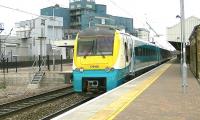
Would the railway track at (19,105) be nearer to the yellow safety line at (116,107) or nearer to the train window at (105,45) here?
the train window at (105,45)

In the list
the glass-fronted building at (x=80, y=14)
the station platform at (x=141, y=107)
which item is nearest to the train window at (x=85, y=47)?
the station platform at (x=141, y=107)

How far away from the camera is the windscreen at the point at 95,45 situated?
1989 cm

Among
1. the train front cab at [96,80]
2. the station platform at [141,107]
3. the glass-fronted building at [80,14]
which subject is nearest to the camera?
the station platform at [141,107]

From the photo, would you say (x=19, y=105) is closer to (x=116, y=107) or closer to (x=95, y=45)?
(x=95, y=45)

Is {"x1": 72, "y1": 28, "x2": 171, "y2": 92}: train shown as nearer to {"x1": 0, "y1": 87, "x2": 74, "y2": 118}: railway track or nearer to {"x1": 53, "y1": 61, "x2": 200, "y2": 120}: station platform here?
{"x1": 0, "y1": 87, "x2": 74, "y2": 118}: railway track

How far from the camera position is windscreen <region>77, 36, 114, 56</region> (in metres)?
19.9

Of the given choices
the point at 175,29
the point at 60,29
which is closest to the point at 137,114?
the point at 175,29

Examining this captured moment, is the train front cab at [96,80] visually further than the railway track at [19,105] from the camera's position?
Yes

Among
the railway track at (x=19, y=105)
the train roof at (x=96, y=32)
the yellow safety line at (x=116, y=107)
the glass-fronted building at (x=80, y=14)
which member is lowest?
the railway track at (x=19, y=105)

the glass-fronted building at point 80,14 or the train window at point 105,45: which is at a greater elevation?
the glass-fronted building at point 80,14

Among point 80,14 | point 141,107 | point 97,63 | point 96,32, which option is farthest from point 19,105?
point 80,14

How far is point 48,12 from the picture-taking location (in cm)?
11744

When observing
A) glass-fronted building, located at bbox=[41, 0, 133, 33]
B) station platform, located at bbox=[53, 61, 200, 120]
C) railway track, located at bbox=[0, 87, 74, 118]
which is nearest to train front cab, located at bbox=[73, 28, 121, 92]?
railway track, located at bbox=[0, 87, 74, 118]

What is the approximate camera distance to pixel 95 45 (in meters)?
20.1
